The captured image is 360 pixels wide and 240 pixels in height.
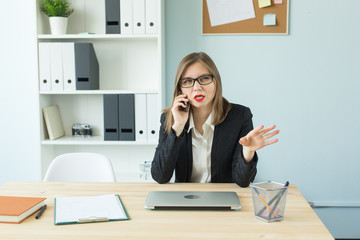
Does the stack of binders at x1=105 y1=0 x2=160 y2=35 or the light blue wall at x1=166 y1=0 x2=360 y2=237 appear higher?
the stack of binders at x1=105 y1=0 x2=160 y2=35

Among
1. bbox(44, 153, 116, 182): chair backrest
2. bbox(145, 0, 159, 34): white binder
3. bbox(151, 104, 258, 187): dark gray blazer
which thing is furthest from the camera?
bbox(145, 0, 159, 34): white binder

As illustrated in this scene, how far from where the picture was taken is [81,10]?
2.67 metres

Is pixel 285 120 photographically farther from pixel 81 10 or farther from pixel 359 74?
pixel 81 10

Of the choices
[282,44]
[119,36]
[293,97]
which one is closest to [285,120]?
[293,97]

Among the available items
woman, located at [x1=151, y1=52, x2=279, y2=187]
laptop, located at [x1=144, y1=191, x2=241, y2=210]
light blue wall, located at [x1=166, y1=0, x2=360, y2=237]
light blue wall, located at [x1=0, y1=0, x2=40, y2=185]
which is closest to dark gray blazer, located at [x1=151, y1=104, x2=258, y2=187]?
woman, located at [x1=151, y1=52, x2=279, y2=187]

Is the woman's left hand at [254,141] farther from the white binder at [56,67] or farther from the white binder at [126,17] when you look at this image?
the white binder at [56,67]

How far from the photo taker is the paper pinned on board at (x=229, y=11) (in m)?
2.62

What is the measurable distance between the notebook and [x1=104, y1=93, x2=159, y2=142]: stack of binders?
1.20 m

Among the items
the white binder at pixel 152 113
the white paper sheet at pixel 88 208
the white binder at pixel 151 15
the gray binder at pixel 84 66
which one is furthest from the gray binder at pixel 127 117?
the white paper sheet at pixel 88 208

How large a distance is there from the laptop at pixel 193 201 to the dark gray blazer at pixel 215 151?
0.26 meters

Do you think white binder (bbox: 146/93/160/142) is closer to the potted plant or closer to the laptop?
the potted plant

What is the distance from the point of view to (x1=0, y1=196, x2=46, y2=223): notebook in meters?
1.18

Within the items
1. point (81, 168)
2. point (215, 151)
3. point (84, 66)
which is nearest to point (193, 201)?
point (215, 151)

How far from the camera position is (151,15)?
243cm
